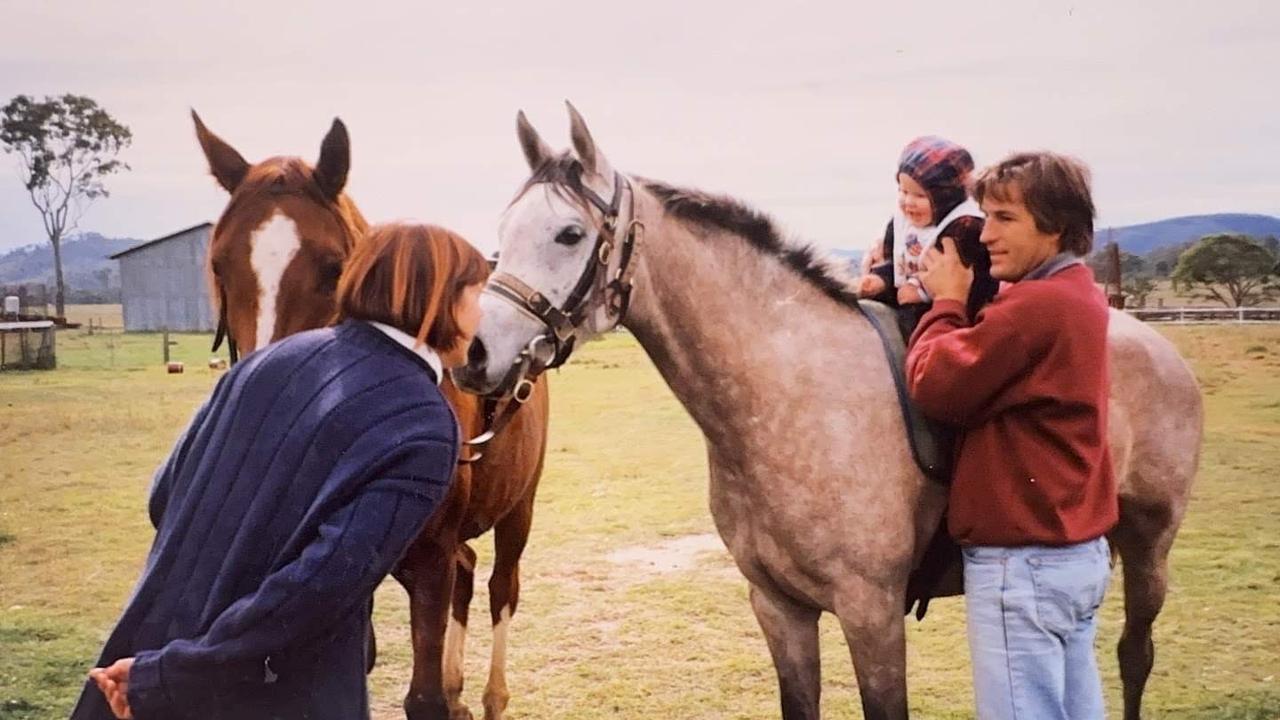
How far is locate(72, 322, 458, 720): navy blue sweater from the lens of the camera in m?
1.21

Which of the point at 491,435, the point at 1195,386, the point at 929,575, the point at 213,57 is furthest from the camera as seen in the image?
the point at 213,57

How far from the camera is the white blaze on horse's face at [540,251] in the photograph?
73.5 inches

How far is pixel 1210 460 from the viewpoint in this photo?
5.25 m

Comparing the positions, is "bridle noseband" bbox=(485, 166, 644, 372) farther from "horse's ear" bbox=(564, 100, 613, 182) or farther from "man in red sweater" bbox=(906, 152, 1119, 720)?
"man in red sweater" bbox=(906, 152, 1119, 720)

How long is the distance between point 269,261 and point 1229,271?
5.05 metres

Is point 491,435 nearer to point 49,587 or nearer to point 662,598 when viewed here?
point 662,598

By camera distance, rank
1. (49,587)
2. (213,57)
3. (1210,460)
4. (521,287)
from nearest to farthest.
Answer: (521,287)
(213,57)
(49,587)
(1210,460)

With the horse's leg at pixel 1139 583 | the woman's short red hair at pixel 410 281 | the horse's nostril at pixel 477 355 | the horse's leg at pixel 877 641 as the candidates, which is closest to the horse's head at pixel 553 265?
the horse's nostril at pixel 477 355

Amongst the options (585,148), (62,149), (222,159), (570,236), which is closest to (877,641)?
(570,236)

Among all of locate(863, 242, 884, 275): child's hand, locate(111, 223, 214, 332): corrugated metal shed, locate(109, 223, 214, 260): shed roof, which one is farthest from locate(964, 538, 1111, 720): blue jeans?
locate(109, 223, 214, 260): shed roof

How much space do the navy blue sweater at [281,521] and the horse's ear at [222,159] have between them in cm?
127

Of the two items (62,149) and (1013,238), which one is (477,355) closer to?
(1013,238)

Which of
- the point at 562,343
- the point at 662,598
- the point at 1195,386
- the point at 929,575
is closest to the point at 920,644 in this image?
the point at 662,598

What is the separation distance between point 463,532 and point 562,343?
1.12 meters
